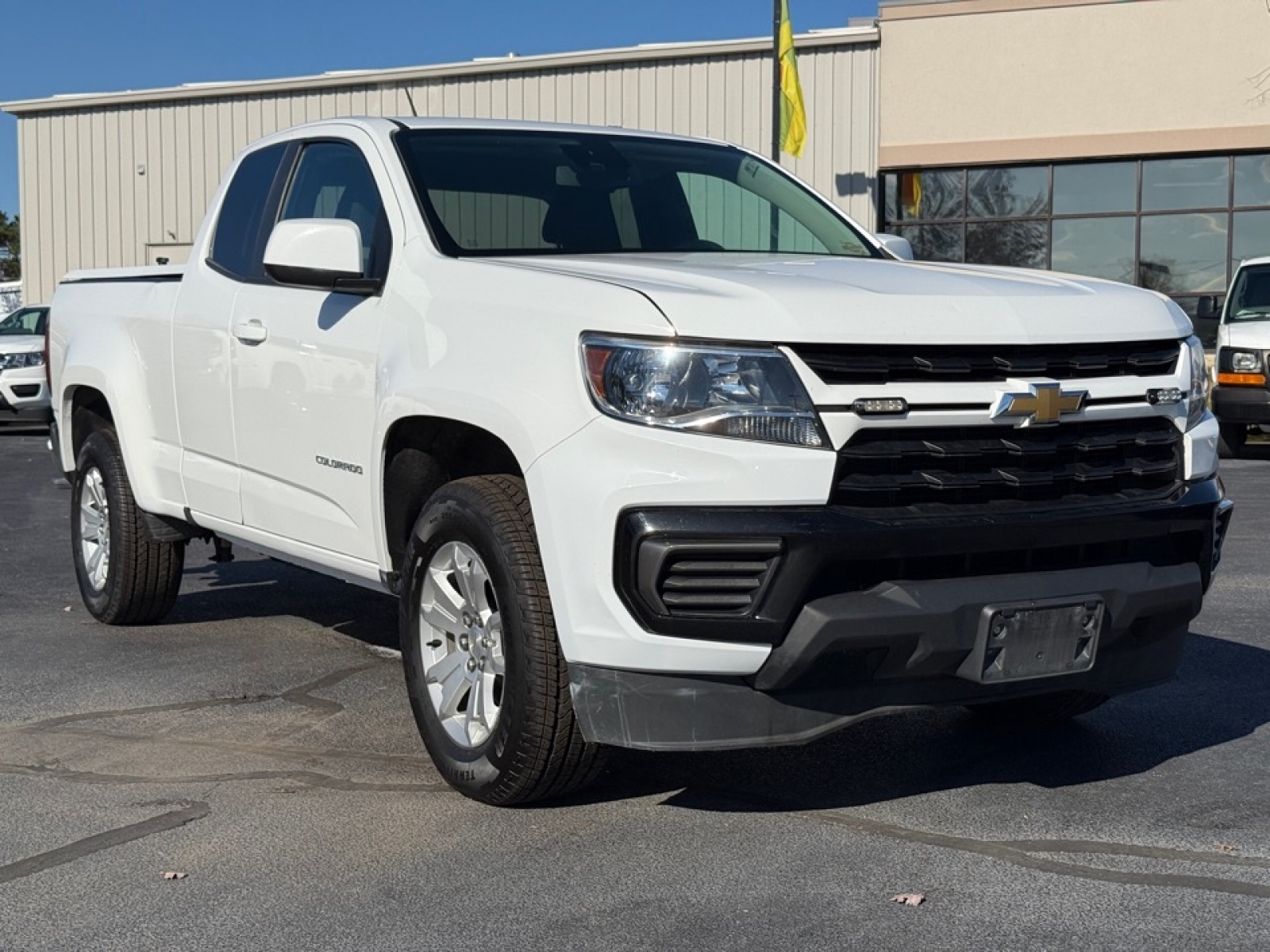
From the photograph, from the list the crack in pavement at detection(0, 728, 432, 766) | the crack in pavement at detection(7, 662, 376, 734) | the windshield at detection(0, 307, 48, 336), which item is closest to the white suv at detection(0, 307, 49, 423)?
the windshield at detection(0, 307, 48, 336)

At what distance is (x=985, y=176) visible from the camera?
998 inches

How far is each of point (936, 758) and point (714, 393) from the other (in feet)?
5.25

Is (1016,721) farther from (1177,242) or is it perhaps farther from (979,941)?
(1177,242)

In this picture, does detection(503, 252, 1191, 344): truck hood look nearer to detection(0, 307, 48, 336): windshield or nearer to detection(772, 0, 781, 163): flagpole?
detection(772, 0, 781, 163): flagpole

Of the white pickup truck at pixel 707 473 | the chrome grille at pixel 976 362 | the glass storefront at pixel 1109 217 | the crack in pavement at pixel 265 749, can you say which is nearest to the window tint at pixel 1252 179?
the glass storefront at pixel 1109 217

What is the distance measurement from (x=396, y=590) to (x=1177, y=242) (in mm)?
21430

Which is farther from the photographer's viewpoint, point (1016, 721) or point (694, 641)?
point (1016, 721)

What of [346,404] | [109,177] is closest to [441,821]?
[346,404]

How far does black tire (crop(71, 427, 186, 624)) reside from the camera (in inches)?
270

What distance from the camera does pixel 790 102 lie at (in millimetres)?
22188

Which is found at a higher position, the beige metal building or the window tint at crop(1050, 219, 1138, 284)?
the beige metal building

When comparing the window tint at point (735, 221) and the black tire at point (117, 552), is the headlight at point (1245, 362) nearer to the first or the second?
the window tint at point (735, 221)

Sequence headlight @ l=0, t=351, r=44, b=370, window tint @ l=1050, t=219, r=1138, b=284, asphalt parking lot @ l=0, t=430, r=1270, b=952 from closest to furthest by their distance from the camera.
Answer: asphalt parking lot @ l=0, t=430, r=1270, b=952 < headlight @ l=0, t=351, r=44, b=370 < window tint @ l=1050, t=219, r=1138, b=284

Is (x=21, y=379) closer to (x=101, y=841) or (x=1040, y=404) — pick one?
(x=101, y=841)
